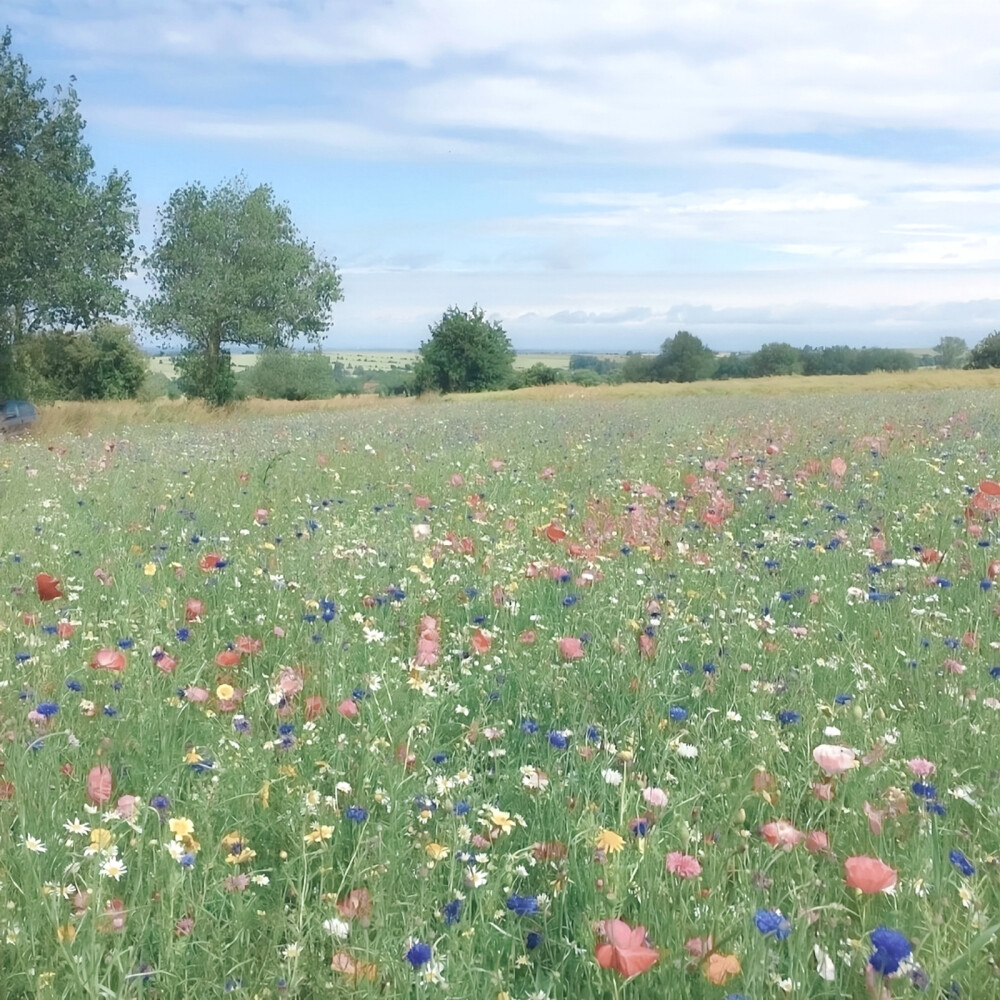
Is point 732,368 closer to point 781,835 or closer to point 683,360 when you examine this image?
point 683,360

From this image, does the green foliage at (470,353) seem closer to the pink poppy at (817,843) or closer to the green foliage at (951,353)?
the green foliage at (951,353)

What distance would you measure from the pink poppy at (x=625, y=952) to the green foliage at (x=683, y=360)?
81244mm

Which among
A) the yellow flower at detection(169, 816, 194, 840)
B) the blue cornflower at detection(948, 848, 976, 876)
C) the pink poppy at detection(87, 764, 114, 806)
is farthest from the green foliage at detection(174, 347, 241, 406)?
the blue cornflower at detection(948, 848, 976, 876)

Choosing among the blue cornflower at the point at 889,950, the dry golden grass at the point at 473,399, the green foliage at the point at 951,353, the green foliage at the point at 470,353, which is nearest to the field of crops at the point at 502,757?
the blue cornflower at the point at 889,950

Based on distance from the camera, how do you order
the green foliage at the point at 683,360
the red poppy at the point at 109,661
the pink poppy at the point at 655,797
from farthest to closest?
the green foliage at the point at 683,360, the red poppy at the point at 109,661, the pink poppy at the point at 655,797

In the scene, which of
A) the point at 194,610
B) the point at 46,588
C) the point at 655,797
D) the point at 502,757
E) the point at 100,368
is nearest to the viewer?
the point at 655,797

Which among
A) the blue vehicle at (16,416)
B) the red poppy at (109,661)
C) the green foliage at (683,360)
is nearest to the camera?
the red poppy at (109,661)

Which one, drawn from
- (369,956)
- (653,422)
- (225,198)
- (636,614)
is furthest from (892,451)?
(225,198)

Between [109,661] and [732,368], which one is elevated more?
[732,368]

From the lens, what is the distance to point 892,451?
9.21 meters

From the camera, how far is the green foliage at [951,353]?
69.2 metres

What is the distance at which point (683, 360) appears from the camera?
8425 cm

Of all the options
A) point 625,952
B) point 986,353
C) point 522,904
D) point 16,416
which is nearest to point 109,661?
point 522,904

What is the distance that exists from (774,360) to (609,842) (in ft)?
285
